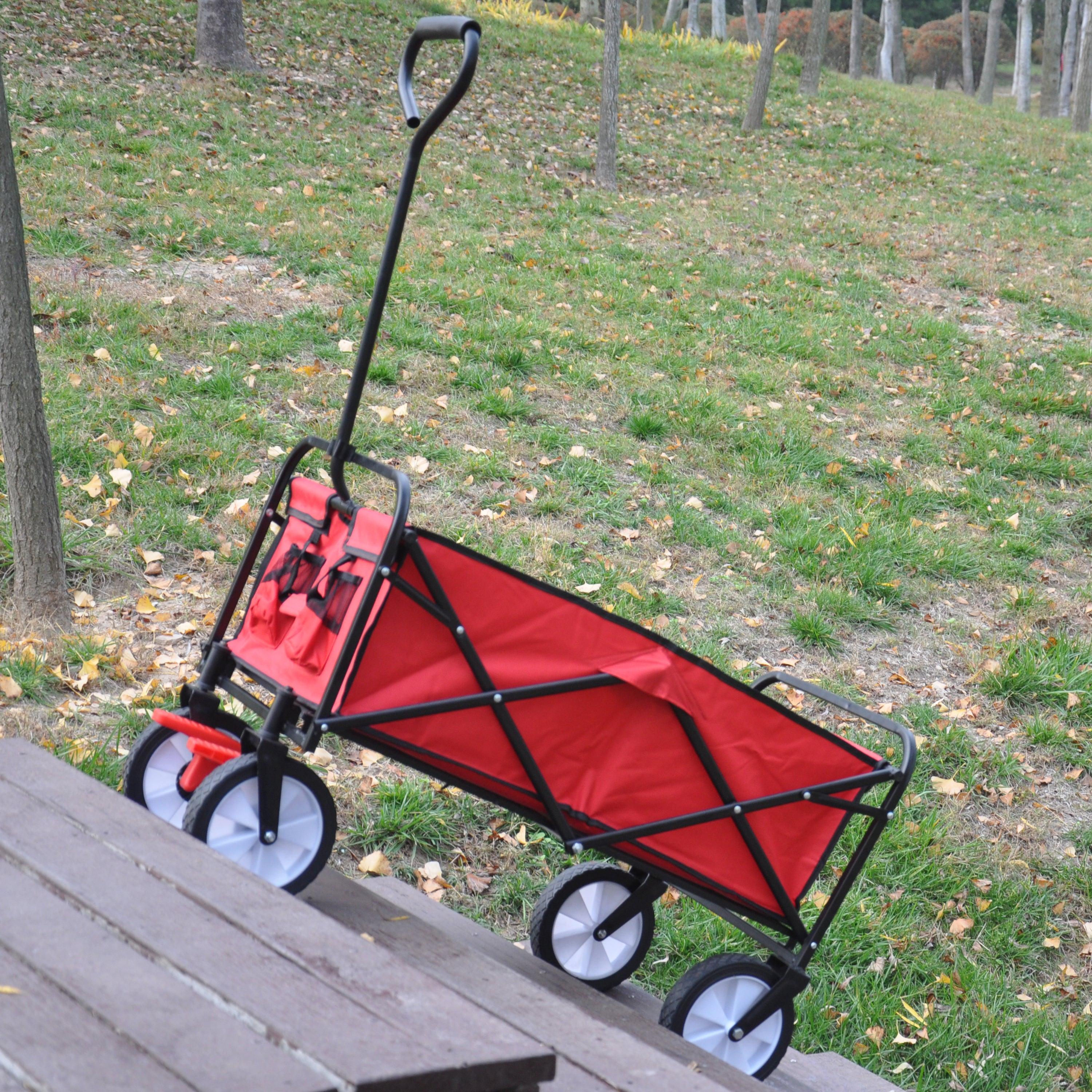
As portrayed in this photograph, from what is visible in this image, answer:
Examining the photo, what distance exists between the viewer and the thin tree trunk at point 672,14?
22297 mm

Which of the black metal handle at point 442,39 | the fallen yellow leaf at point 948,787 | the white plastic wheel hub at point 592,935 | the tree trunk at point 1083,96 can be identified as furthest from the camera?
the tree trunk at point 1083,96

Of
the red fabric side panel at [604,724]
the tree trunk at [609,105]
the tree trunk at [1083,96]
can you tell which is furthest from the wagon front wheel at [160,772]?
the tree trunk at [1083,96]

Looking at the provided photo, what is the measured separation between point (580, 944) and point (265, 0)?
15.0 meters

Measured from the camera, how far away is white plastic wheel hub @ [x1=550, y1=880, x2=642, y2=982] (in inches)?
94.5

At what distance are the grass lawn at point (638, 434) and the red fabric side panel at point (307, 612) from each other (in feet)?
3.73

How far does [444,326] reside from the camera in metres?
6.87

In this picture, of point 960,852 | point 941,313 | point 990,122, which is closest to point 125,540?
point 960,852

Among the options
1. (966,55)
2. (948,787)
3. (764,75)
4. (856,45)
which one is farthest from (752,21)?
(948,787)

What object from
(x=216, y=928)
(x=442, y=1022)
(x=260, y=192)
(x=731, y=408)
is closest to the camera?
(x=442, y=1022)

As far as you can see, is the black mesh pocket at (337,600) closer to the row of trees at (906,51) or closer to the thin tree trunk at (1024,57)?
the row of trees at (906,51)

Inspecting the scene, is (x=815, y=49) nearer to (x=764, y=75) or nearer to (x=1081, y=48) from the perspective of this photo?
(x=764, y=75)

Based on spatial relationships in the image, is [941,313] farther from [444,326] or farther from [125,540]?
[125,540]

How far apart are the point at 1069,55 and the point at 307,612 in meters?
29.5

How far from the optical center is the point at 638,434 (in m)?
6.21
